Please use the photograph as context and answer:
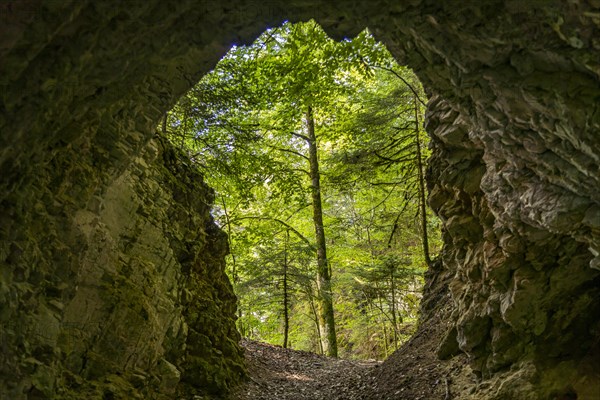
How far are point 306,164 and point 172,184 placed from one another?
35.3 ft

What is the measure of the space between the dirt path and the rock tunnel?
1.74m

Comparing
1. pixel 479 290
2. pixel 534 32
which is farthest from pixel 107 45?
pixel 479 290

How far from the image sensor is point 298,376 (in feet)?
37.3

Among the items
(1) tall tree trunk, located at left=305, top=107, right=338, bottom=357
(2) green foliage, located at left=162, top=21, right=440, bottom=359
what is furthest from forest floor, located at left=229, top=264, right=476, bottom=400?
(2) green foliage, located at left=162, top=21, right=440, bottom=359

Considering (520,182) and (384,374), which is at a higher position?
(520,182)

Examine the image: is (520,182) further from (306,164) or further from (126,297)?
(306,164)

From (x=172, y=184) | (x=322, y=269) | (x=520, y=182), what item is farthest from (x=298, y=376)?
(x=520, y=182)

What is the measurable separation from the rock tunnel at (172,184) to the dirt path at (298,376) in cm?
174

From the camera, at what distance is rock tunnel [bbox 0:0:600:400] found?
3.68m

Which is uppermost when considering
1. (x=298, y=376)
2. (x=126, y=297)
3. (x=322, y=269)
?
(x=322, y=269)

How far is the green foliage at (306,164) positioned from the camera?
408 inches

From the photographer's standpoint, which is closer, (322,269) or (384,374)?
(384,374)

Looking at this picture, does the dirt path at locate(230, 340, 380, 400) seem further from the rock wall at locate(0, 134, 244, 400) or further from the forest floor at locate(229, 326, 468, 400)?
the rock wall at locate(0, 134, 244, 400)

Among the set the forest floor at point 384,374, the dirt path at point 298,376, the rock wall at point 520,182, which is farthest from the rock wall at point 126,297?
the rock wall at point 520,182
